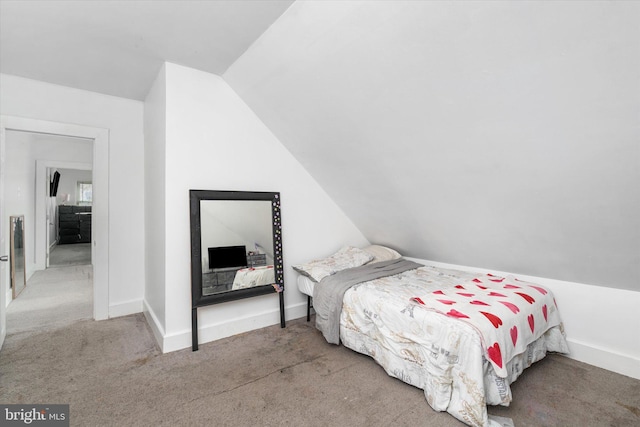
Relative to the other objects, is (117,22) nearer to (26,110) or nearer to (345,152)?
(26,110)

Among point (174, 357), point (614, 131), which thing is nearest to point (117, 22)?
point (174, 357)

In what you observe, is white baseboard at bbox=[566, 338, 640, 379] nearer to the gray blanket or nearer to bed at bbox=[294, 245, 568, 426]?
bed at bbox=[294, 245, 568, 426]

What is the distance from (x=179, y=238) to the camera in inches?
99.3

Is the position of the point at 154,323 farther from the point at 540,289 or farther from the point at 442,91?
the point at 540,289

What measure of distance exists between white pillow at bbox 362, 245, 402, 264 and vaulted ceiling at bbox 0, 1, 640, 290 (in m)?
0.62

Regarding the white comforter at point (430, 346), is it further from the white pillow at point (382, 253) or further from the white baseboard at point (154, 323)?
the white baseboard at point (154, 323)

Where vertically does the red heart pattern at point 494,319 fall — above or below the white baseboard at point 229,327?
above

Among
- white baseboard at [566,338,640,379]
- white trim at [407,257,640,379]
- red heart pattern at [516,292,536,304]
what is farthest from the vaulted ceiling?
white baseboard at [566,338,640,379]

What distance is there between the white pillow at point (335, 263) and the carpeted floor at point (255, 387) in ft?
2.03

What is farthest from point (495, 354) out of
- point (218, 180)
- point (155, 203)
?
point (155, 203)

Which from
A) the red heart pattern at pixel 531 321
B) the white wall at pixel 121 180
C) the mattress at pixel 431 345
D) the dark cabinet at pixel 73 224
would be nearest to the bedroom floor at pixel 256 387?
the mattress at pixel 431 345

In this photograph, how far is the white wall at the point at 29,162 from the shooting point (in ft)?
13.2

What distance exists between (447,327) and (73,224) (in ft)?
32.8

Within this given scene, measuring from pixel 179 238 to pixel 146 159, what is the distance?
1.34 metres
